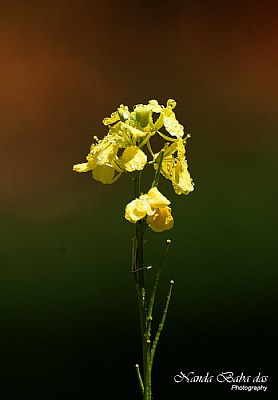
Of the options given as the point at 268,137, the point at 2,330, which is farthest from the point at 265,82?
the point at 2,330

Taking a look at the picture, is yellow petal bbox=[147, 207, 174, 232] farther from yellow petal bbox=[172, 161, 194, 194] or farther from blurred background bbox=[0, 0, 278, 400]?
blurred background bbox=[0, 0, 278, 400]

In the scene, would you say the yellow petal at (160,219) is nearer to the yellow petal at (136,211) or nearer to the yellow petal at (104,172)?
the yellow petal at (136,211)

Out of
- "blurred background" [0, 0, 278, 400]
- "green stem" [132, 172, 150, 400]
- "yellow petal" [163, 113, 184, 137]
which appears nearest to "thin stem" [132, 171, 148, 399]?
"green stem" [132, 172, 150, 400]

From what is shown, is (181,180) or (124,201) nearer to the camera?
(181,180)

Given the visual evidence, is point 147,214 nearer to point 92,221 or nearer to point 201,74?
point 92,221

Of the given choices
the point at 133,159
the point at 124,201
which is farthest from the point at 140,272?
the point at 124,201

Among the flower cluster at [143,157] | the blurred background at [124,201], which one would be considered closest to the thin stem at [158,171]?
the flower cluster at [143,157]

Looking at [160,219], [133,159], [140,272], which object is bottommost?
[140,272]

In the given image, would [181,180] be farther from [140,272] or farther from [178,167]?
[140,272]
